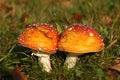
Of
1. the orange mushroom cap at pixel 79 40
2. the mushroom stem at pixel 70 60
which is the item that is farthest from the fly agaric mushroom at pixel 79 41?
the mushroom stem at pixel 70 60

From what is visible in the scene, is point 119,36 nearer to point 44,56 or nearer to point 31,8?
point 44,56

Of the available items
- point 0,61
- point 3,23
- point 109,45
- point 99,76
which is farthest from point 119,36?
point 3,23

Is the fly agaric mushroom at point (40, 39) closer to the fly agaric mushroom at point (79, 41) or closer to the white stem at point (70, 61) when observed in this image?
the fly agaric mushroom at point (79, 41)

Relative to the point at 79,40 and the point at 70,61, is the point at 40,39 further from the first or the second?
the point at 70,61

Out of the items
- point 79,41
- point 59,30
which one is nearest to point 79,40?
point 79,41

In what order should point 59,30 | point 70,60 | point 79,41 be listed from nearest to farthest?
point 79,41 < point 70,60 < point 59,30

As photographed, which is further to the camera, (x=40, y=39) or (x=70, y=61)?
(x=70, y=61)
